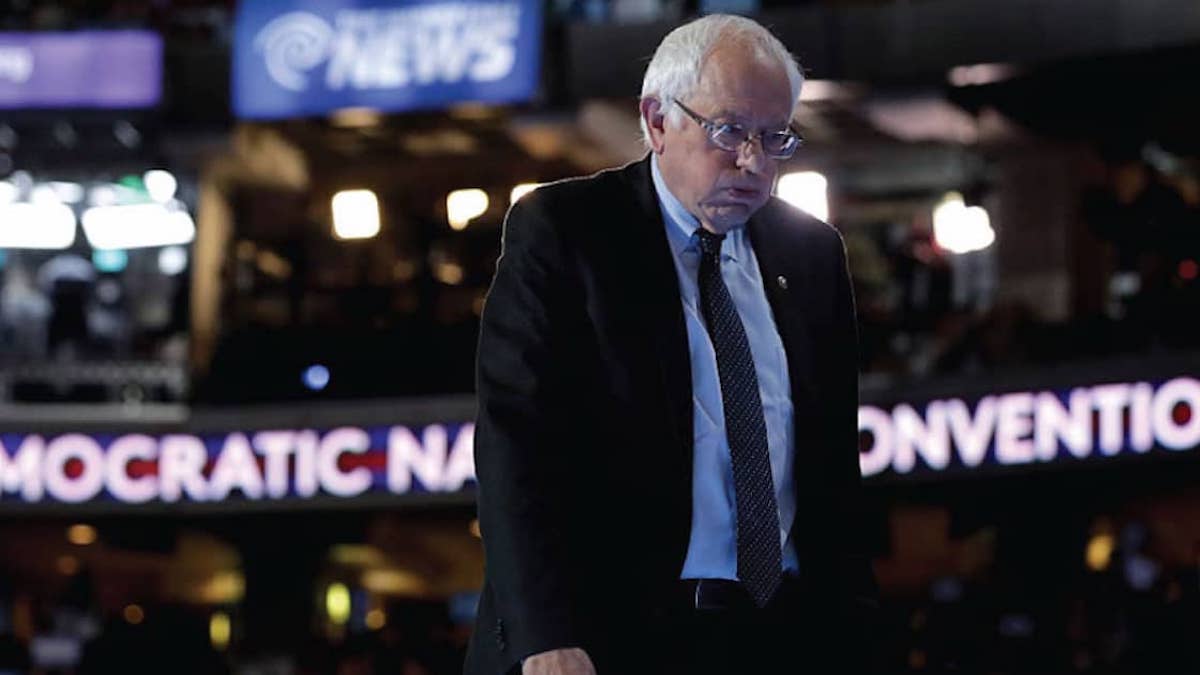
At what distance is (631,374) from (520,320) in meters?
0.19

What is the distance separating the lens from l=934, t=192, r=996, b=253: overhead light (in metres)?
18.4

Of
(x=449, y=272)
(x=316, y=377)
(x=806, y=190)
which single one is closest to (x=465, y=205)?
(x=449, y=272)

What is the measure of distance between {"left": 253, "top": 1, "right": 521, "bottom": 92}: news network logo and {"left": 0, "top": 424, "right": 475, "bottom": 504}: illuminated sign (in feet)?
10.3

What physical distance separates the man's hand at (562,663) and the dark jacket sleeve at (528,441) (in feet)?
0.03

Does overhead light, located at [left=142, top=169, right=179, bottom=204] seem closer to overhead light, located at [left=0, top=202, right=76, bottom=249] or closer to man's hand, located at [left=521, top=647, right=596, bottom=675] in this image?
overhead light, located at [left=0, top=202, right=76, bottom=249]

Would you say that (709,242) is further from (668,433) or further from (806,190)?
(806,190)

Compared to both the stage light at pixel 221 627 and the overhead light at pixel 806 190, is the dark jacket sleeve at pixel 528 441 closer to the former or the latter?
the overhead light at pixel 806 190

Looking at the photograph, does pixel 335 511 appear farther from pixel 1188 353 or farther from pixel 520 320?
pixel 520 320

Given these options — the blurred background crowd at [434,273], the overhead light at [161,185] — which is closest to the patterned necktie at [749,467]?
the blurred background crowd at [434,273]

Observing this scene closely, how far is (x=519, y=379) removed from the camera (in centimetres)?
331

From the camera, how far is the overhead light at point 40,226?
2208cm

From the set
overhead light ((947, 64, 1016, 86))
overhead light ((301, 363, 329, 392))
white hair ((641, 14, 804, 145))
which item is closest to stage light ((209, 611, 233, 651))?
overhead light ((301, 363, 329, 392))

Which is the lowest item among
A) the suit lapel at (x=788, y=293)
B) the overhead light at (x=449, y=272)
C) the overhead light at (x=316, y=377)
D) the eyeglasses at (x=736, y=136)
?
the overhead light at (x=316, y=377)

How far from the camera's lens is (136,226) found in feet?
72.1
